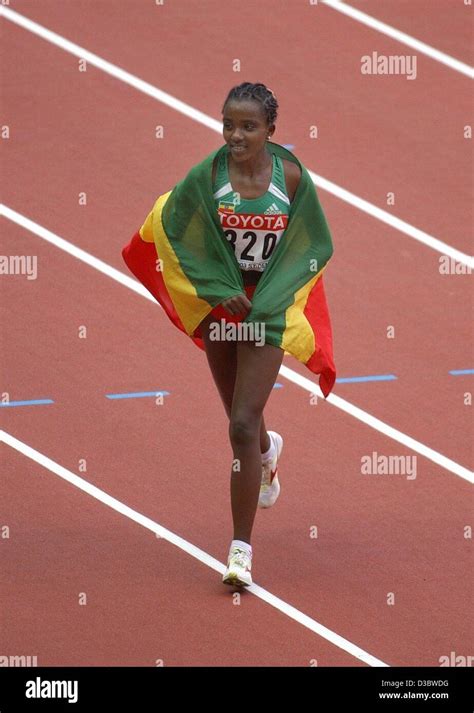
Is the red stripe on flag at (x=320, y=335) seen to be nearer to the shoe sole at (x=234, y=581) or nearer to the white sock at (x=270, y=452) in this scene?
the white sock at (x=270, y=452)

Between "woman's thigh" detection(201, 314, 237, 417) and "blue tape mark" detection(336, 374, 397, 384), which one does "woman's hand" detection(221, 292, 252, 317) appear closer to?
"woman's thigh" detection(201, 314, 237, 417)

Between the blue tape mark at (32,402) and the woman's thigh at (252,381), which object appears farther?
the blue tape mark at (32,402)

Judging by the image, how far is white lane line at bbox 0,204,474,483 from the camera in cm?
1046

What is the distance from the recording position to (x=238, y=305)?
28.8 feet

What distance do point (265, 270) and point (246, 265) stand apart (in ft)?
0.36

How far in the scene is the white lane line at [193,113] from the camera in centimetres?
1345

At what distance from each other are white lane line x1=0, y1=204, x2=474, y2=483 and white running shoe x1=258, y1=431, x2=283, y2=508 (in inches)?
49.7

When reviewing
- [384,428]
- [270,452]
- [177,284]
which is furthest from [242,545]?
[384,428]

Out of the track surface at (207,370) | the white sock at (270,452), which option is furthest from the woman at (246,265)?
the track surface at (207,370)

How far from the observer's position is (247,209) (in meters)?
8.74

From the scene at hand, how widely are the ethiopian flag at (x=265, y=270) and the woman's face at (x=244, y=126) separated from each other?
0.81 ft

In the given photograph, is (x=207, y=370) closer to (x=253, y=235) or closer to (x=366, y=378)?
→ (x=366, y=378)

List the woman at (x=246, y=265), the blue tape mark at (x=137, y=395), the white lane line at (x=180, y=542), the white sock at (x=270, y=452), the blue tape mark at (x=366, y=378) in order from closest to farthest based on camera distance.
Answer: the white lane line at (x=180, y=542) → the woman at (x=246, y=265) → the white sock at (x=270, y=452) → the blue tape mark at (x=137, y=395) → the blue tape mark at (x=366, y=378)

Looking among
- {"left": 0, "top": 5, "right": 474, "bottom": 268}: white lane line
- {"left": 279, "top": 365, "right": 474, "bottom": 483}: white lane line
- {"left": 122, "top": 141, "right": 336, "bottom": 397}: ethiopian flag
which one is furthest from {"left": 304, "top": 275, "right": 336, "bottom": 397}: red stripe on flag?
{"left": 0, "top": 5, "right": 474, "bottom": 268}: white lane line
